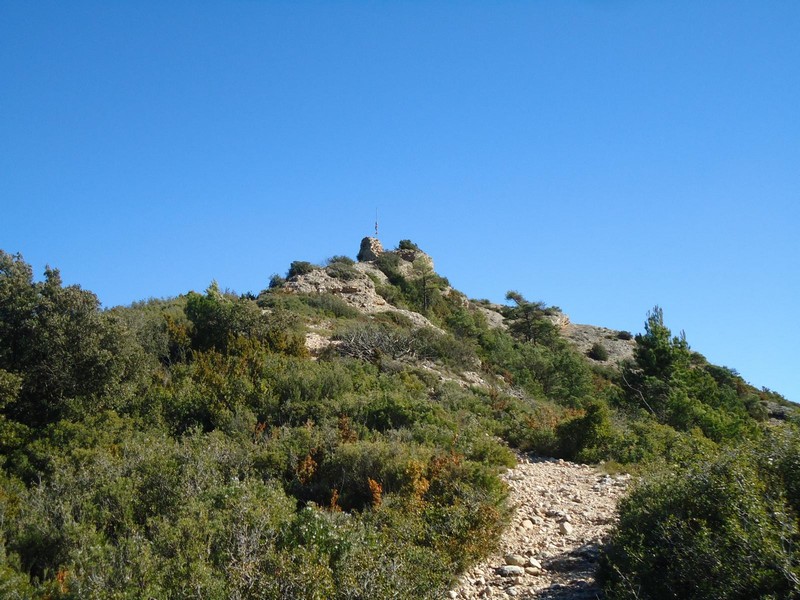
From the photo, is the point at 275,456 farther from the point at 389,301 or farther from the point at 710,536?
the point at 389,301

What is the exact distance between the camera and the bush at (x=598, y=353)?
4022 centimetres

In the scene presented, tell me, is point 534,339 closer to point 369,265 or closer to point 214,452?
point 369,265

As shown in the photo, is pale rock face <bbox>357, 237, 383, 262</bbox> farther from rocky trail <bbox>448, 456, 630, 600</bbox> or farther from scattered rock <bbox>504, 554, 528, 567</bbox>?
scattered rock <bbox>504, 554, 528, 567</bbox>

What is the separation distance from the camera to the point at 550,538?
7715mm

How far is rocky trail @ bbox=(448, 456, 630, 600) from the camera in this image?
6262 millimetres

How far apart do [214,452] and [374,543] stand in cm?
383

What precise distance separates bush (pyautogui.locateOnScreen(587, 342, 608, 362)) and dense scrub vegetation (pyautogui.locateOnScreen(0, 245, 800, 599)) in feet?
60.7

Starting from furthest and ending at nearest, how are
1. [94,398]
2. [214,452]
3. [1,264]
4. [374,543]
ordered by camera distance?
[1,264]
[94,398]
[214,452]
[374,543]

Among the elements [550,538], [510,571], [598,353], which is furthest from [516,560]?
[598,353]

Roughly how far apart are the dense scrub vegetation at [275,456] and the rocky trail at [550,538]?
1.04 ft

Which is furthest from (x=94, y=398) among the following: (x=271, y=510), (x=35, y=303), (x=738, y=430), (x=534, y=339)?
(x=534, y=339)

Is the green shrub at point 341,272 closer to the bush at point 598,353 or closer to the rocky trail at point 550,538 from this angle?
the bush at point 598,353

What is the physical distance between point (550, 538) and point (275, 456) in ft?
13.7

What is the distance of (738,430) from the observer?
1636cm
